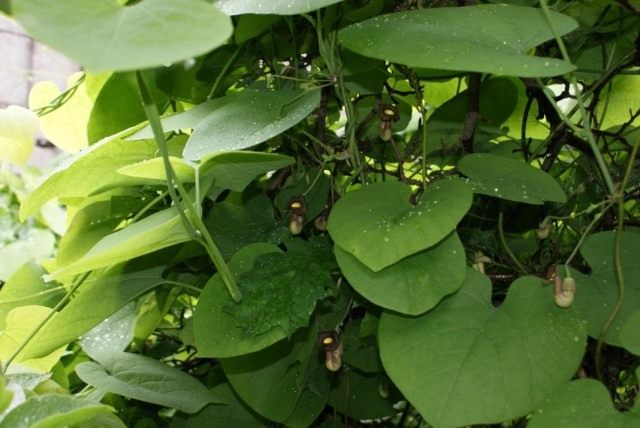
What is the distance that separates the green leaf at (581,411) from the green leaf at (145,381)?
28cm

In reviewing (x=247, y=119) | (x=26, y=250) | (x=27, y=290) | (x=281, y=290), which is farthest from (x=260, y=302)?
(x=26, y=250)

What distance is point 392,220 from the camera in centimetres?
51

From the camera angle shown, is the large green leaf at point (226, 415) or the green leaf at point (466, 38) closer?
the green leaf at point (466, 38)

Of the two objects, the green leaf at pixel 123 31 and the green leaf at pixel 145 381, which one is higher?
the green leaf at pixel 123 31

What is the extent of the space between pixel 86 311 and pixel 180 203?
5.5 inches

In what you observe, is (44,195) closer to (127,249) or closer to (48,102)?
(127,249)

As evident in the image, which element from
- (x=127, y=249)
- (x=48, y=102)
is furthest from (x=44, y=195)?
(x=48, y=102)

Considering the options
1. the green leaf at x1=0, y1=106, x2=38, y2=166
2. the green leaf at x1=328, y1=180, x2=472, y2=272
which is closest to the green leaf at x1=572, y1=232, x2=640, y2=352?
the green leaf at x1=328, y1=180, x2=472, y2=272

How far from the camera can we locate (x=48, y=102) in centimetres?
80

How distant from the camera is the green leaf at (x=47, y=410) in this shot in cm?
39

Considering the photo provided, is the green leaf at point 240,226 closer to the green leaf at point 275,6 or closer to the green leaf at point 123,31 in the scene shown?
the green leaf at point 275,6

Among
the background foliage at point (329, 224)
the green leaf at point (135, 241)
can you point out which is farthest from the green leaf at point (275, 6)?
the green leaf at point (135, 241)

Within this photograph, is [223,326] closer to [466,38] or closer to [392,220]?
[392,220]

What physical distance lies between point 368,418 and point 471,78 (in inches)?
11.5
